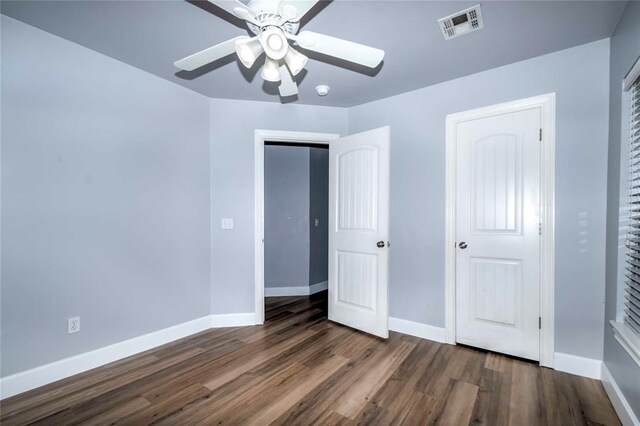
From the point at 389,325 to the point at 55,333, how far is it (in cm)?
285

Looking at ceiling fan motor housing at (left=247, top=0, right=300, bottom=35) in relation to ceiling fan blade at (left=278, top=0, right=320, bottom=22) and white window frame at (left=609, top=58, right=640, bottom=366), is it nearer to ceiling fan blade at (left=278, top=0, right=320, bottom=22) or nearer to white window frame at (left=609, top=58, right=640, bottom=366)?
ceiling fan blade at (left=278, top=0, right=320, bottom=22)

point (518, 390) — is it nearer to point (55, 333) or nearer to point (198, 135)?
point (55, 333)

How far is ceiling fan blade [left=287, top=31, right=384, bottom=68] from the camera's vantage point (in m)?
1.50

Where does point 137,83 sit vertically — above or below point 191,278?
above

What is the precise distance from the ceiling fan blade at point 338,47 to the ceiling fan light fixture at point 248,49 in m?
0.18

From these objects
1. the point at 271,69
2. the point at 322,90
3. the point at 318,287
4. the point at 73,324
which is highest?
the point at 322,90

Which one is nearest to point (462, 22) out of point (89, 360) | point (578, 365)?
point (578, 365)

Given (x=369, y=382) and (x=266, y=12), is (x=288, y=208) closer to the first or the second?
(x=369, y=382)

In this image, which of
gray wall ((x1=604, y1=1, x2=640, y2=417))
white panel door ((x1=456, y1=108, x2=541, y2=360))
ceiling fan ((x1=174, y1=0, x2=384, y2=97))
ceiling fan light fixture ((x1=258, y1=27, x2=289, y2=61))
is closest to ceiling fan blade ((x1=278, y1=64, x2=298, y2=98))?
ceiling fan ((x1=174, y1=0, x2=384, y2=97))

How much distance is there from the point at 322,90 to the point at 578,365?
3.11 metres

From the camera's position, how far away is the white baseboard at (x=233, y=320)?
126 inches

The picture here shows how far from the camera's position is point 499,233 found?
99.3 inches

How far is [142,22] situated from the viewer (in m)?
1.93

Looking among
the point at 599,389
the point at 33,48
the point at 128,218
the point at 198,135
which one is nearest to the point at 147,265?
the point at 128,218
